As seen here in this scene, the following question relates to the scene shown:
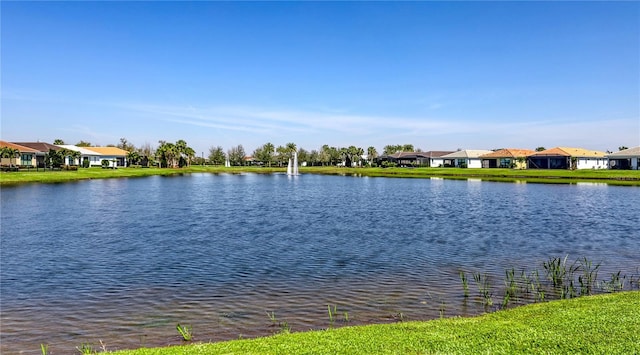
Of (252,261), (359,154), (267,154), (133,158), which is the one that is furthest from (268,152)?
(252,261)

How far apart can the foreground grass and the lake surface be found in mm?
2163

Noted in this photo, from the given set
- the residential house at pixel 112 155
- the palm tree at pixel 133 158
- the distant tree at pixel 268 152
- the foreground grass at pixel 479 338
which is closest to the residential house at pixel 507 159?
the distant tree at pixel 268 152

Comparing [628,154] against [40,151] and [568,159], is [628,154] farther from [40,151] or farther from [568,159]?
[40,151]

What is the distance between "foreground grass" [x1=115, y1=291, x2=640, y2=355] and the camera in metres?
7.93

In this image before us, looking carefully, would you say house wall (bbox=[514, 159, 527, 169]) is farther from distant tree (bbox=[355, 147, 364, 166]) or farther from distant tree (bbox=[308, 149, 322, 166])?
distant tree (bbox=[308, 149, 322, 166])

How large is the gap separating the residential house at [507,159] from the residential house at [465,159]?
215cm

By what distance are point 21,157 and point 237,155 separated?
306 ft

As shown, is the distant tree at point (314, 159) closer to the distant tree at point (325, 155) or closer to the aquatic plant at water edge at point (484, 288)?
the distant tree at point (325, 155)

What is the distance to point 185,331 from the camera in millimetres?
10984

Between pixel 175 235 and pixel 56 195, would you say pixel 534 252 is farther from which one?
pixel 56 195

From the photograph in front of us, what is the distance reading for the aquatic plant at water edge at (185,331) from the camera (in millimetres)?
10625

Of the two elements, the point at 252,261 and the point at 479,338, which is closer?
the point at 479,338

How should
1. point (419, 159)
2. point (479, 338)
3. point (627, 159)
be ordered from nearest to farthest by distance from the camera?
point (479, 338) → point (627, 159) → point (419, 159)

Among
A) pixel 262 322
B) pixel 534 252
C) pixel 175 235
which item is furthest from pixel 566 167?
pixel 262 322
